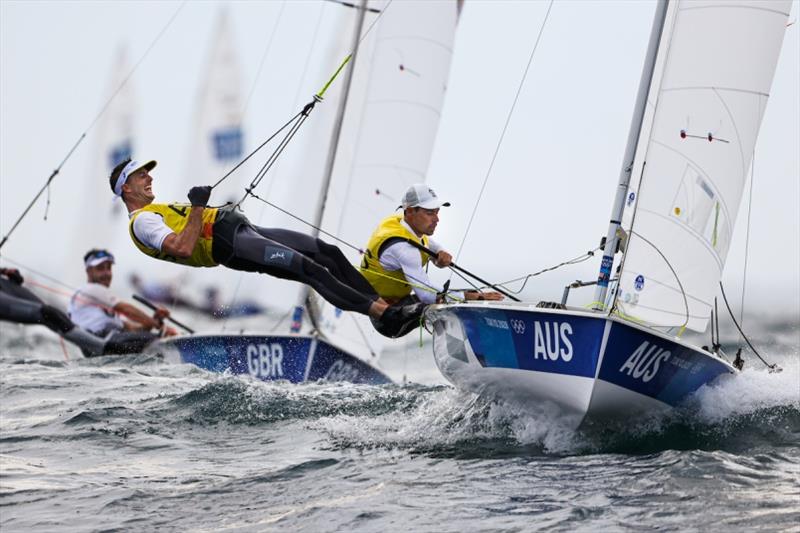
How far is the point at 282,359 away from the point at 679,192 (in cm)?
463

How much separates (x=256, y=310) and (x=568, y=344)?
9.86m

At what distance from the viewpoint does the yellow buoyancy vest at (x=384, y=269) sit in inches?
260

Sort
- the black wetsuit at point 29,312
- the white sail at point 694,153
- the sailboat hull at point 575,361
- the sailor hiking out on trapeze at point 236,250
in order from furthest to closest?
the white sail at point 694,153 < the sailor hiking out on trapeze at point 236,250 < the sailboat hull at point 575,361 < the black wetsuit at point 29,312

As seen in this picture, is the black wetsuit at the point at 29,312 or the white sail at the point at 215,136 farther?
the white sail at the point at 215,136

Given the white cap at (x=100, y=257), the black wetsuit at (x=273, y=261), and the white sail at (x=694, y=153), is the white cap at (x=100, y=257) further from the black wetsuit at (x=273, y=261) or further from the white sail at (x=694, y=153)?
the white sail at (x=694, y=153)

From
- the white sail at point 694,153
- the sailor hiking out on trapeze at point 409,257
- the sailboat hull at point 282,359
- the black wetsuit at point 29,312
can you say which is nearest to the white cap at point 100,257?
the sailboat hull at point 282,359

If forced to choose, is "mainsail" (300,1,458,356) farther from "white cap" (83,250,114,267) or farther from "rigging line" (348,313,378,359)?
"white cap" (83,250,114,267)

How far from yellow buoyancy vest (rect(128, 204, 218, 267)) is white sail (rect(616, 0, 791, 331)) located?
2310mm

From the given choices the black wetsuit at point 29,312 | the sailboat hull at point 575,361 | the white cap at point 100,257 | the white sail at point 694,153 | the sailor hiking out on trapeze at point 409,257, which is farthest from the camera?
the white cap at point 100,257

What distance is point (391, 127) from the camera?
11906 millimetres

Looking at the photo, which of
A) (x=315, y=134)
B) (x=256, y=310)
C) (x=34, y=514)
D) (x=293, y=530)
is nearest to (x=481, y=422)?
(x=293, y=530)

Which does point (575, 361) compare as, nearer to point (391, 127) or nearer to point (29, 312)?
point (29, 312)

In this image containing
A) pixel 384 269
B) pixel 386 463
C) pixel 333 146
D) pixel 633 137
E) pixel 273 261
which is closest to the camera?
pixel 386 463

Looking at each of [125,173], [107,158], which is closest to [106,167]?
[107,158]
